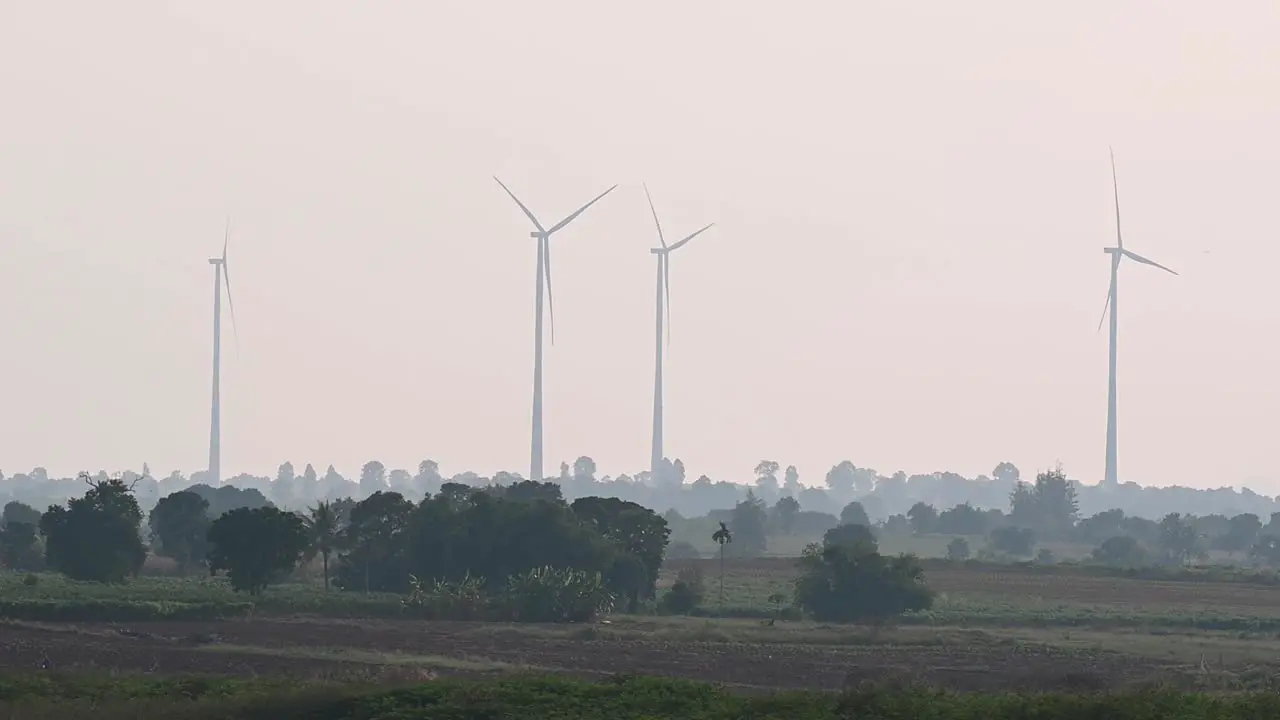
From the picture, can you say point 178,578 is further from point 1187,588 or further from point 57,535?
point 1187,588

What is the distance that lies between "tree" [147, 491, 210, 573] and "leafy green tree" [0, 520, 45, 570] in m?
8.54

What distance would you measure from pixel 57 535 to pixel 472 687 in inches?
2605

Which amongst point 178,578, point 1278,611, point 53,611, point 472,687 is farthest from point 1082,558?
point 472,687

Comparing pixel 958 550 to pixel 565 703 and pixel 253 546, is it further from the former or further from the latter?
pixel 565 703

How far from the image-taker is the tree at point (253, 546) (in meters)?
100

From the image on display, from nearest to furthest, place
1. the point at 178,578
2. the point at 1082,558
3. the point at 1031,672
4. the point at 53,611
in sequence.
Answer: the point at 1031,672
the point at 53,611
the point at 178,578
the point at 1082,558

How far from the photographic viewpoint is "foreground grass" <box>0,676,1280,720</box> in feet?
155

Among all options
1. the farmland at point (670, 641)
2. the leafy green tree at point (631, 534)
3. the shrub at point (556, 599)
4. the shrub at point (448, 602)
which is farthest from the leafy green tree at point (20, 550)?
the shrub at point (556, 599)

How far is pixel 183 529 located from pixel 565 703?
3459 inches

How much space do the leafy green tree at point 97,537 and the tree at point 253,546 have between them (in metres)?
11.3

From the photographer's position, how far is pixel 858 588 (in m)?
106

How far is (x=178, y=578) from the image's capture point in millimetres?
119000

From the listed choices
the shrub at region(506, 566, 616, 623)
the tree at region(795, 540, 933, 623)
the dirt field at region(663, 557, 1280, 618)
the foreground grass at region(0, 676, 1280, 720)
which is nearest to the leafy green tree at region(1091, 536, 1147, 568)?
the dirt field at region(663, 557, 1280, 618)

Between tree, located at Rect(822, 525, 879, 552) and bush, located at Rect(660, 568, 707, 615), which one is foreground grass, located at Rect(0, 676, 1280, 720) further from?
tree, located at Rect(822, 525, 879, 552)
